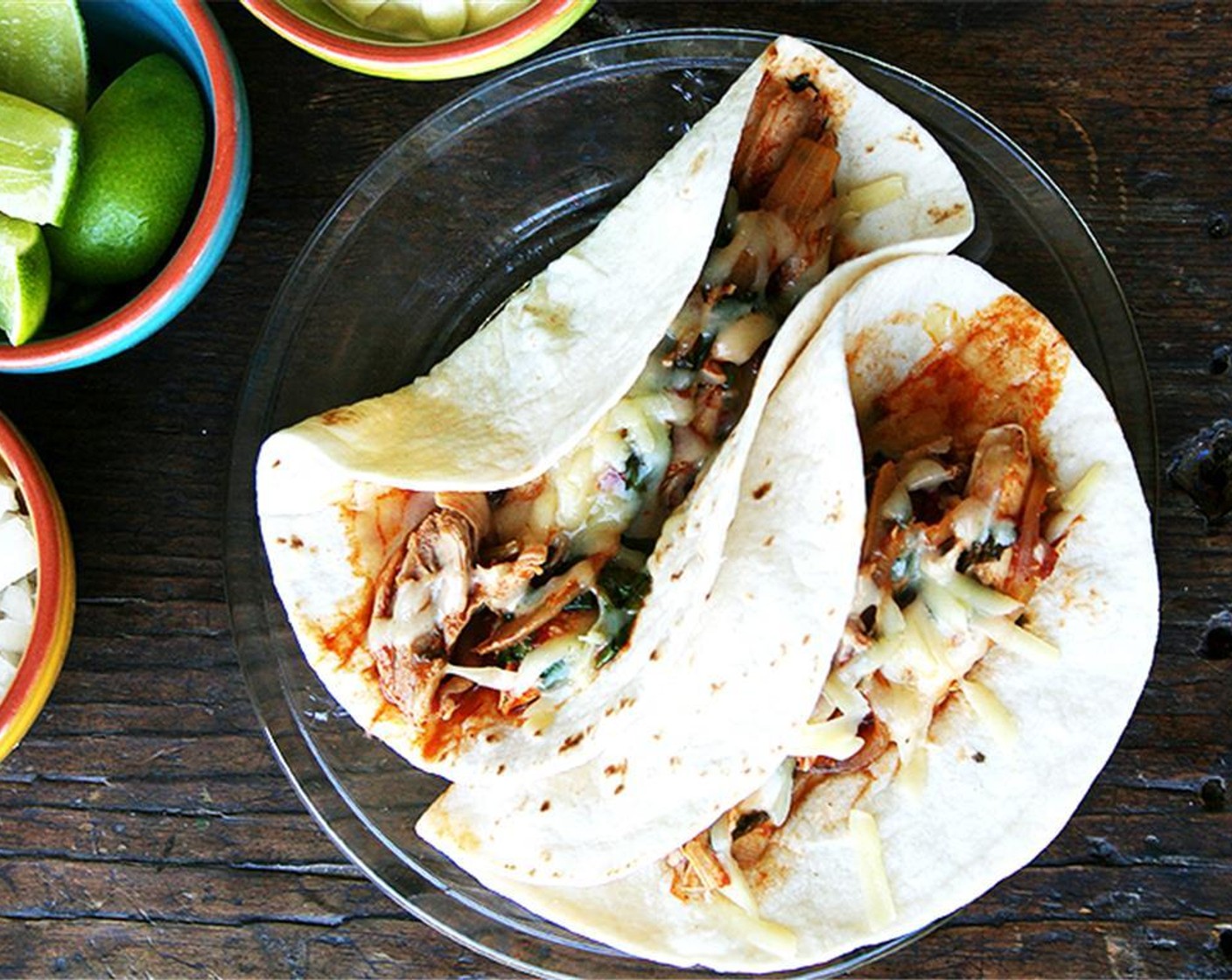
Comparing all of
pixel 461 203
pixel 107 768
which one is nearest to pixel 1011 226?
pixel 461 203

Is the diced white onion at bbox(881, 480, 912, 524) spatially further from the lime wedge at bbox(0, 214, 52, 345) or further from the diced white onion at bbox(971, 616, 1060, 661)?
the lime wedge at bbox(0, 214, 52, 345)

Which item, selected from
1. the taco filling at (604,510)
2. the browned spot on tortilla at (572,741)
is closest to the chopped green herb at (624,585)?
the taco filling at (604,510)

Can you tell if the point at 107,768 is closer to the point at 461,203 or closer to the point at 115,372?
the point at 115,372

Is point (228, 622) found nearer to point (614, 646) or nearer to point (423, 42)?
point (614, 646)

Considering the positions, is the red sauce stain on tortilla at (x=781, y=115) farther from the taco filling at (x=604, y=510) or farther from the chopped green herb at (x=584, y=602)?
the chopped green herb at (x=584, y=602)

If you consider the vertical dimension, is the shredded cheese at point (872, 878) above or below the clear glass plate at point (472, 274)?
below

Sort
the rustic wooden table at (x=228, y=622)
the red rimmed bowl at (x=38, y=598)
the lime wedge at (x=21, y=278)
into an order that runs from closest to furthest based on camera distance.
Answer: the lime wedge at (x=21, y=278) < the red rimmed bowl at (x=38, y=598) < the rustic wooden table at (x=228, y=622)

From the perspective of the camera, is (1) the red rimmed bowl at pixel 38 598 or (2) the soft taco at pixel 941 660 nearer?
(2) the soft taco at pixel 941 660
